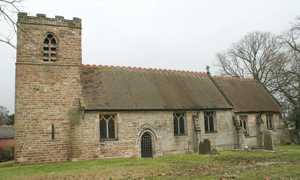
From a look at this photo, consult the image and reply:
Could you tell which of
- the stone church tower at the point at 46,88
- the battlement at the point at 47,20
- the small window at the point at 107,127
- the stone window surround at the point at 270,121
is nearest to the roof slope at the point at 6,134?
the stone church tower at the point at 46,88

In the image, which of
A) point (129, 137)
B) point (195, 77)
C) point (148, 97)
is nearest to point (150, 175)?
point (129, 137)

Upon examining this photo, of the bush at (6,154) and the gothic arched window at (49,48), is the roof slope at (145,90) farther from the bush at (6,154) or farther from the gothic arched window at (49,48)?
the bush at (6,154)

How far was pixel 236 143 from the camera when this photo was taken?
27406mm

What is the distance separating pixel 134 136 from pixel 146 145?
1405 mm

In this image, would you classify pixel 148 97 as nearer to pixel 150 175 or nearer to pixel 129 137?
pixel 129 137

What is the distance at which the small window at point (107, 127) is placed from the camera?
21.9 m

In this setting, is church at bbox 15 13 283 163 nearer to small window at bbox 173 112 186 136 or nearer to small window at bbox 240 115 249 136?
small window at bbox 173 112 186 136

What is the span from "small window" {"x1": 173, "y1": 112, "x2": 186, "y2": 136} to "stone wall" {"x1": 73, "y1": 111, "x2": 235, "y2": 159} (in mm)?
371

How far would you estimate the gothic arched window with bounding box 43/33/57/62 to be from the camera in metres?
21.8

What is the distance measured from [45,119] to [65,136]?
178 cm

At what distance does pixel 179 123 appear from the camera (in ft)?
82.5

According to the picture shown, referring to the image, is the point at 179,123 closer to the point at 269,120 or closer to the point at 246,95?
the point at 246,95

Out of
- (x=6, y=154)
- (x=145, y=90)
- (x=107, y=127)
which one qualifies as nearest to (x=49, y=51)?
(x=107, y=127)

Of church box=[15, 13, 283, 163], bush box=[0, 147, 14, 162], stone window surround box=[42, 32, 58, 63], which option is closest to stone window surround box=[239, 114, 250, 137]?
church box=[15, 13, 283, 163]
